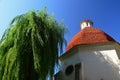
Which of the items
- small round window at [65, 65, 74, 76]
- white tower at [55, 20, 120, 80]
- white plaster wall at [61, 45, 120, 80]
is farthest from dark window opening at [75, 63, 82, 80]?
small round window at [65, 65, 74, 76]

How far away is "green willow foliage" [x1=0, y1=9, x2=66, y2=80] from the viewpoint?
11826 millimetres

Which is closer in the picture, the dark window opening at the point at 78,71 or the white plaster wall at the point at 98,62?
the white plaster wall at the point at 98,62

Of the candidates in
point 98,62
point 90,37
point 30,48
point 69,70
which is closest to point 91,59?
point 98,62

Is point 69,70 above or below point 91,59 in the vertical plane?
below

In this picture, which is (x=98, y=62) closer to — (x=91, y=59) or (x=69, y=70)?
(x=91, y=59)

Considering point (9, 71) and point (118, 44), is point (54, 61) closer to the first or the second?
point (9, 71)

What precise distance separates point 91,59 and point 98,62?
0.47 metres

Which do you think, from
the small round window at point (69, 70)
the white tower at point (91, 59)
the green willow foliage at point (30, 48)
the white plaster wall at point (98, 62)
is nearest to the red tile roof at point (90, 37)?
the white tower at point (91, 59)

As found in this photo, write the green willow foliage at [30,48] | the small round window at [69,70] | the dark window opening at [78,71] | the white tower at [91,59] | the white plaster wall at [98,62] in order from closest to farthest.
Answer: the green willow foliage at [30,48]
the white plaster wall at [98,62]
the white tower at [91,59]
the dark window opening at [78,71]
the small round window at [69,70]

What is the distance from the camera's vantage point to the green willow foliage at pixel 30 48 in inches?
466

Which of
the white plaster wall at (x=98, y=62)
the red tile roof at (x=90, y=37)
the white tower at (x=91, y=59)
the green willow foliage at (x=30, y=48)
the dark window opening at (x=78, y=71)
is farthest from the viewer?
the red tile roof at (x=90, y=37)

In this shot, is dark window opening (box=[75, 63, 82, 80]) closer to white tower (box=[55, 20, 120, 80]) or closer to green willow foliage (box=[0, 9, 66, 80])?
white tower (box=[55, 20, 120, 80])

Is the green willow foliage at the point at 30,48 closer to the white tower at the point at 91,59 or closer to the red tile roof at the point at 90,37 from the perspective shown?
the white tower at the point at 91,59

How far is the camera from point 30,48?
12.3m
